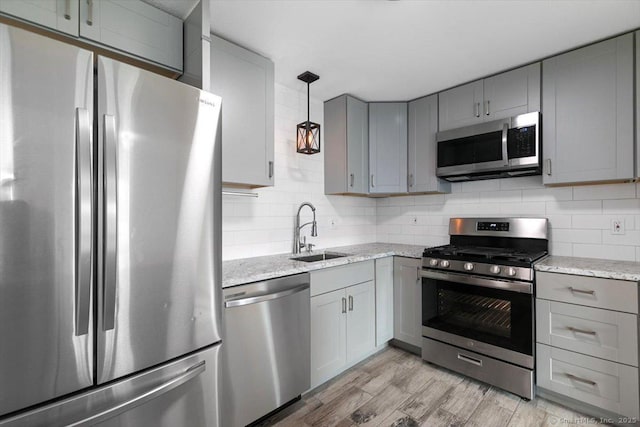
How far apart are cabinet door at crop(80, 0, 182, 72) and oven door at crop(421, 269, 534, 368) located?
7.96 feet

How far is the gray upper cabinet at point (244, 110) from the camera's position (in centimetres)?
198

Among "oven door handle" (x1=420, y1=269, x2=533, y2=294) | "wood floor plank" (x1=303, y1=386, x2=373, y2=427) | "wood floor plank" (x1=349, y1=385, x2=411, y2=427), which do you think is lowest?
"wood floor plank" (x1=303, y1=386, x2=373, y2=427)

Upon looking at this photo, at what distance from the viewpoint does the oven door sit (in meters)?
2.05

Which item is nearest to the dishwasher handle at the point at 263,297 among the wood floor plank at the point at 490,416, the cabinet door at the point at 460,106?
the wood floor plank at the point at 490,416

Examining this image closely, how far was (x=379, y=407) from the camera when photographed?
2.01 metres

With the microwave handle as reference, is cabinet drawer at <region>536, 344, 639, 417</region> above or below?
below

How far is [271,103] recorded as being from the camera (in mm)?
2268

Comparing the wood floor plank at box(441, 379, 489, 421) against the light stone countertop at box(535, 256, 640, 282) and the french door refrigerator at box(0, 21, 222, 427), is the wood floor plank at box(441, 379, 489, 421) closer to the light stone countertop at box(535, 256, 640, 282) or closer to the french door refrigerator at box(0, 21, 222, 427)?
the light stone countertop at box(535, 256, 640, 282)

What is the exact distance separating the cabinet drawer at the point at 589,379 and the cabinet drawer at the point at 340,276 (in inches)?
49.8

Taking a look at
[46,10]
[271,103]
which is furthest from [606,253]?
[46,10]

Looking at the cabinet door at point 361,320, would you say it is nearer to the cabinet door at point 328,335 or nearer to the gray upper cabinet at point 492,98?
the cabinet door at point 328,335

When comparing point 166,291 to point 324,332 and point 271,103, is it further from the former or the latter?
point 271,103

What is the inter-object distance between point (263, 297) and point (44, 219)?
1.08m

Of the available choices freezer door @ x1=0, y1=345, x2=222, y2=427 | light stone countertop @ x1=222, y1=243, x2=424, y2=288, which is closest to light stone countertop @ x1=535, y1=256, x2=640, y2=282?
light stone countertop @ x1=222, y1=243, x2=424, y2=288
